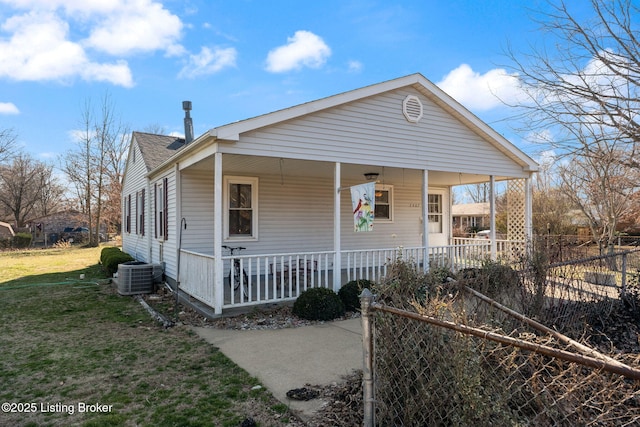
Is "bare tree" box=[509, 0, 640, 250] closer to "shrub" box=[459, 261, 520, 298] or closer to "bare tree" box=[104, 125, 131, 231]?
"shrub" box=[459, 261, 520, 298]

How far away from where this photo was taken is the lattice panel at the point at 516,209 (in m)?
10.7

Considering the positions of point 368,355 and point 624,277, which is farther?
point 624,277

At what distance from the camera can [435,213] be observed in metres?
13.0

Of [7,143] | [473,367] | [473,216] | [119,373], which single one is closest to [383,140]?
[119,373]

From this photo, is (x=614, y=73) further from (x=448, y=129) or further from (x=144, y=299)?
(x=144, y=299)

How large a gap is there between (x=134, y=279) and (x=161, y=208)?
2158mm

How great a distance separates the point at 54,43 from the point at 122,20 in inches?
197

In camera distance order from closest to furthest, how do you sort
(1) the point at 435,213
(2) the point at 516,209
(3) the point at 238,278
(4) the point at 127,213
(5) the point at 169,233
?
(3) the point at 238,278 < (5) the point at 169,233 < (2) the point at 516,209 < (1) the point at 435,213 < (4) the point at 127,213

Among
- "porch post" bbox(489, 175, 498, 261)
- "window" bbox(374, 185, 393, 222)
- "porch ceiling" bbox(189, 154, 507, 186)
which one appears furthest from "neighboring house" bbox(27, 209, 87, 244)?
"porch post" bbox(489, 175, 498, 261)

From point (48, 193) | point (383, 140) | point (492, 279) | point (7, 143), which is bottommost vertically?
point (492, 279)

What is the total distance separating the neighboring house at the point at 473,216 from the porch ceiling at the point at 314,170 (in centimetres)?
2252

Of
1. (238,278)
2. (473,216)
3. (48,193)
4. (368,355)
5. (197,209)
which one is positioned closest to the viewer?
(368,355)

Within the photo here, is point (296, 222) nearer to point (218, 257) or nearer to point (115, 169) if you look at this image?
point (218, 257)

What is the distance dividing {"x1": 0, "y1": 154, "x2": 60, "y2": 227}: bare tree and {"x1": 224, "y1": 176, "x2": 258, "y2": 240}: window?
3431cm
